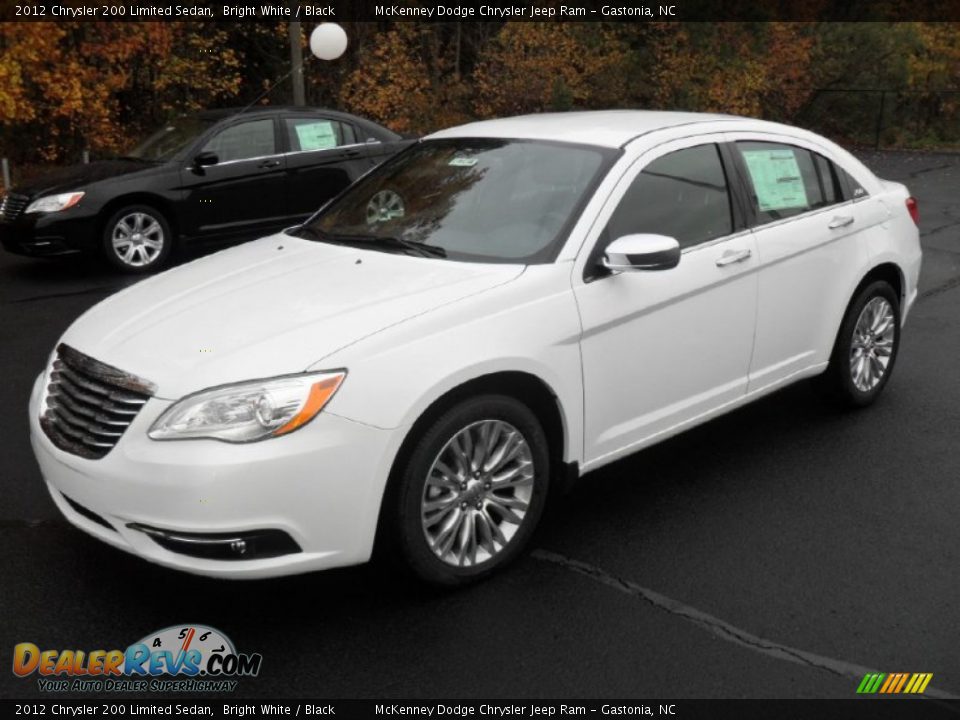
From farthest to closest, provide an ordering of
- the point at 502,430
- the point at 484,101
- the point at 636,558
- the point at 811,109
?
the point at 811,109, the point at 484,101, the point at 636,558, the point at 502,430

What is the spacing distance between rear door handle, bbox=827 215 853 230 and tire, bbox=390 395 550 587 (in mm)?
2183

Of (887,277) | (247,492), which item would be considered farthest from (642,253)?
(887,277)

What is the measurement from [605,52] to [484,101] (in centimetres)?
327

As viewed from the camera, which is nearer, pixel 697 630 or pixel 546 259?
pixel 697 630

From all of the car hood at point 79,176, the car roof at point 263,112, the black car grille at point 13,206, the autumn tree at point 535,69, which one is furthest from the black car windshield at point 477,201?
the autumn tree at point 535,69

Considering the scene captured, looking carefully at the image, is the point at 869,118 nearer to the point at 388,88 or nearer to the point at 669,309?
the point at 388,88

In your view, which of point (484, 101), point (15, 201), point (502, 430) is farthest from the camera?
point (484, 101)

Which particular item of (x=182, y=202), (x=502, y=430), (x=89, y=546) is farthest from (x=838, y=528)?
(x=182, y=202)

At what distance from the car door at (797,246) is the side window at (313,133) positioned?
6729 mm

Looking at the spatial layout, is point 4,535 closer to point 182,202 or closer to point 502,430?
point 502,430

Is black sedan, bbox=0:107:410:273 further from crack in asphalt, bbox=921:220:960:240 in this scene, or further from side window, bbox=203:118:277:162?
crack in asphalt, bbox=921:220:960:240

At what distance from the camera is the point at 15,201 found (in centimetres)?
1003

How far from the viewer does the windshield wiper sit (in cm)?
441

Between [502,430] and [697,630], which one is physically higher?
[502,430]
